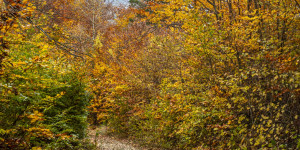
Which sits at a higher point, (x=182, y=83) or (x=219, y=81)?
(x=219, y=81)

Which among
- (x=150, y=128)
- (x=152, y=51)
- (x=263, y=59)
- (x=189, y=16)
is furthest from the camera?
(x=152, y=51)

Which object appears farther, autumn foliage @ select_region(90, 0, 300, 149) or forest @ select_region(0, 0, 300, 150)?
autumn foliage @ select_region(90, 0, 300, 149)

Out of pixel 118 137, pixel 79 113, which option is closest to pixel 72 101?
pixel 79 113

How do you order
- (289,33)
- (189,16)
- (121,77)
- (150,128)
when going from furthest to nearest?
(121,77), (150,128), (189,16), (289,33)

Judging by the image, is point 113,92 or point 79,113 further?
point 113,92

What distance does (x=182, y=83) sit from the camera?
806cm

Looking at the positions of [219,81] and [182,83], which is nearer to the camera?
[219,81]

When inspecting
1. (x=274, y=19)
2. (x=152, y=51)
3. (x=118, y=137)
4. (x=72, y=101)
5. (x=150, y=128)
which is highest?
(x=274, y=19)

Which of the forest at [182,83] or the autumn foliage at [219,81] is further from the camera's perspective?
the autumn foliage at [219,81]

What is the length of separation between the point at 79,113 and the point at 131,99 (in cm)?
451

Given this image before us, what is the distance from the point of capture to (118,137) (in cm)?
1229

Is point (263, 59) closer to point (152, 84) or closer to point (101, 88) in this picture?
point (152, 84)

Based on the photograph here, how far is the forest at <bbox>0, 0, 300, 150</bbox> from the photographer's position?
391 centimetres

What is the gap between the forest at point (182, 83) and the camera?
12.8 feet
